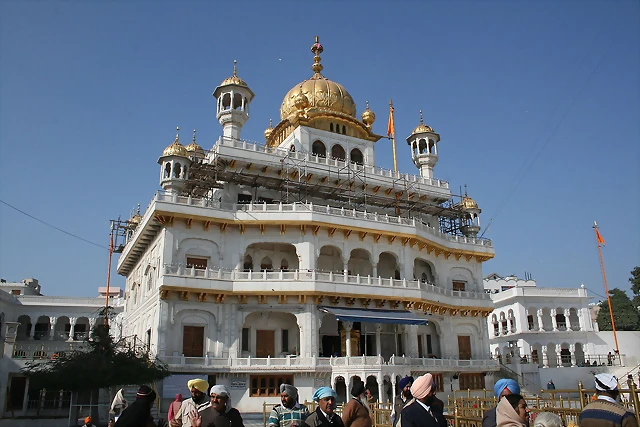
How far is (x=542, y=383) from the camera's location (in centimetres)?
3806

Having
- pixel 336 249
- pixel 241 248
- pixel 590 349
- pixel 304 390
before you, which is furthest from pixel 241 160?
pixel 590 349

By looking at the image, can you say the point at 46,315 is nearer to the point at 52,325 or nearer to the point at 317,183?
the point at 52,325

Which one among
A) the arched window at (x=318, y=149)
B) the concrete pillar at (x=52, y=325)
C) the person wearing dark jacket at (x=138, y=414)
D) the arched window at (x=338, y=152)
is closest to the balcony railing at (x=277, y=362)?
the arched window at (x=318, y=149)

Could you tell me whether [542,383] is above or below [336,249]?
below

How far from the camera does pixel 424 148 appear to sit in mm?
40188

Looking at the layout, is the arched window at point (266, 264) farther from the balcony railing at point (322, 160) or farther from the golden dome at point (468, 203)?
the golden dome at point (468, 203)

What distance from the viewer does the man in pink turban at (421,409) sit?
5.69 meters

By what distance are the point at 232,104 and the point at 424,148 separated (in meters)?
14.5

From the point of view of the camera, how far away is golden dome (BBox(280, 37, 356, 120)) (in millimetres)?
39219

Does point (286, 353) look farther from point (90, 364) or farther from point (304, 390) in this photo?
point (90, 364)

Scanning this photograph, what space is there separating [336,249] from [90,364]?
15749 millimetres

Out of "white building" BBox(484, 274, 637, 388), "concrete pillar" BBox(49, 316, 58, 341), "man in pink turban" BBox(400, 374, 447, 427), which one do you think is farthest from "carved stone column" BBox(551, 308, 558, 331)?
"man in pink turban" BBox(400, 374, 447, 427)

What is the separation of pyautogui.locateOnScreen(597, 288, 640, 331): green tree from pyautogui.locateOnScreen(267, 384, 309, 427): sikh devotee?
54.1m

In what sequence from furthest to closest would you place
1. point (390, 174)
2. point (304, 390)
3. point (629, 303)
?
point (629, 303) < point (390, 174) < point (304, 390)
